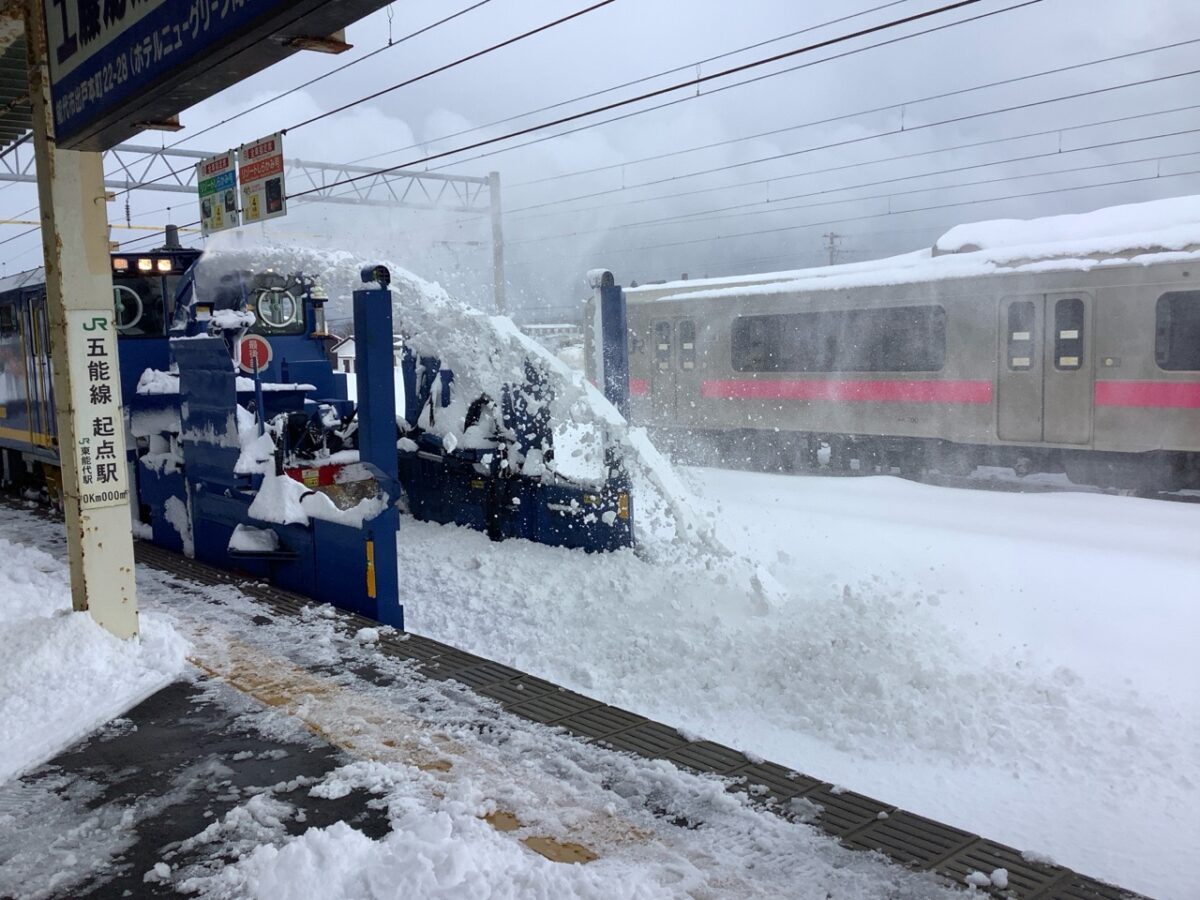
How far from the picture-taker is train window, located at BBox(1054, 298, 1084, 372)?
10.9 meters

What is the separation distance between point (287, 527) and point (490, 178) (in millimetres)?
16278

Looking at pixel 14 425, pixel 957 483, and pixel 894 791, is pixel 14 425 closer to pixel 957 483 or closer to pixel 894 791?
pixel 894 791

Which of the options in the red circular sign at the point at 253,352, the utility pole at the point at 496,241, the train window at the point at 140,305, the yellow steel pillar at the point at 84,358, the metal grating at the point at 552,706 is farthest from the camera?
the utility pole at the point at 496,241

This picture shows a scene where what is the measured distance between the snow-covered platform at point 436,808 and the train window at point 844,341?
904cm

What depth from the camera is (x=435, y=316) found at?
29.2 ft

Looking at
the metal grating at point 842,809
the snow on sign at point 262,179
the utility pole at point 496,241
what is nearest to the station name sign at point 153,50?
the metal grating at point 842,809

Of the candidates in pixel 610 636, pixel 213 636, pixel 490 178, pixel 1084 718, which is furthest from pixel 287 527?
pixel 490 178

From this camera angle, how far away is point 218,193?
39.2 feet

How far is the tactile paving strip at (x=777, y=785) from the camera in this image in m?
2.91

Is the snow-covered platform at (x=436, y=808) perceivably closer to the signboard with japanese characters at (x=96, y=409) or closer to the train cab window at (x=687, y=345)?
the signboard with japanese characters at (x=96, y=409)

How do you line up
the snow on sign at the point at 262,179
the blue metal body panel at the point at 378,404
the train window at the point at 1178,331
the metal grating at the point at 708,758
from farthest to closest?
the snow on sign at the point at 262,179 < the train window at the point at 1178,331 < the blue metal body panel at the point at 378,404 < the metal grating at the point at 708,758

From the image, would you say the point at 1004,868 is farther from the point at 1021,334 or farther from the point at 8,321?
the point at 8,321

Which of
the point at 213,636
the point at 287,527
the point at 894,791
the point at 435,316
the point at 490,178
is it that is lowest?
the point at 894,791

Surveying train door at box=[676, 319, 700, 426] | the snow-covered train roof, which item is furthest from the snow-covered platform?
train door at box=[676, 319, 700, 426]
